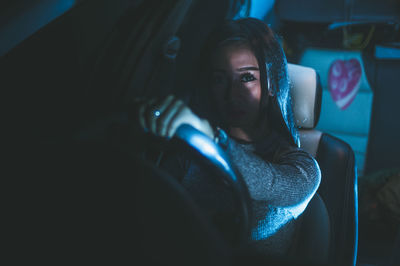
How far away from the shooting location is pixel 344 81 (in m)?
2.96

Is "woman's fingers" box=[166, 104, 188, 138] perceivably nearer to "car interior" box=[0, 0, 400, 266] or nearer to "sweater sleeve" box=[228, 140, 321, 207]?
"car interior" box=[0, 0, 400, 266]

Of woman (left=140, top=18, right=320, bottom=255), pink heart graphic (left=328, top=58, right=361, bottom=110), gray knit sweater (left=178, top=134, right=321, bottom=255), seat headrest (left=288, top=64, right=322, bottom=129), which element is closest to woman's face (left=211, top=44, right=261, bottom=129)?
woman (left=140, top=18, right=320, bottom=255)

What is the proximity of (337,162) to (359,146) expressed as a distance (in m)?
2.16

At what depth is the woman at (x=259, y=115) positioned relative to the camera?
2.67 feet

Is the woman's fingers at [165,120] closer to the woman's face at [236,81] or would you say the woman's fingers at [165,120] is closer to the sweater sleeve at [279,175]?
the sweater sleeve at [279,175]

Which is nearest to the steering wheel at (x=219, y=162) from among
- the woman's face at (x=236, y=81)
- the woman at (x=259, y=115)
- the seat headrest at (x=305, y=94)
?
the woman at (x=259, y=115)

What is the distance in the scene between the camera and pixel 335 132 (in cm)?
306

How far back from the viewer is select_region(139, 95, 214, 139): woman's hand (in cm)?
44

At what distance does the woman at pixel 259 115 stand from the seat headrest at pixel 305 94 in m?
0.22

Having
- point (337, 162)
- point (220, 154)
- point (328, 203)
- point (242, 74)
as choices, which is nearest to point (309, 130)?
point (337, 162)

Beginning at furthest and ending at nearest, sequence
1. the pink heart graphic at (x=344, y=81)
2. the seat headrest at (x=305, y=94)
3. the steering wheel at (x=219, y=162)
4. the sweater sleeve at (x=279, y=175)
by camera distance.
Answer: the pink heart graphic at (x=344, y=81), the seat headrest at (x=305, y=94), the sweater sleeve at (x=279, y=175), the steering wheel at (x=219, y=162)

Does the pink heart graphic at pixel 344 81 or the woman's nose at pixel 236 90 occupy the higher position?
the woman's nose at pixel 236 90

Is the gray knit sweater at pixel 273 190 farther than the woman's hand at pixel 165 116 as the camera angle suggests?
Yes

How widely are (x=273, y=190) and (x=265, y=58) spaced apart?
400mm
